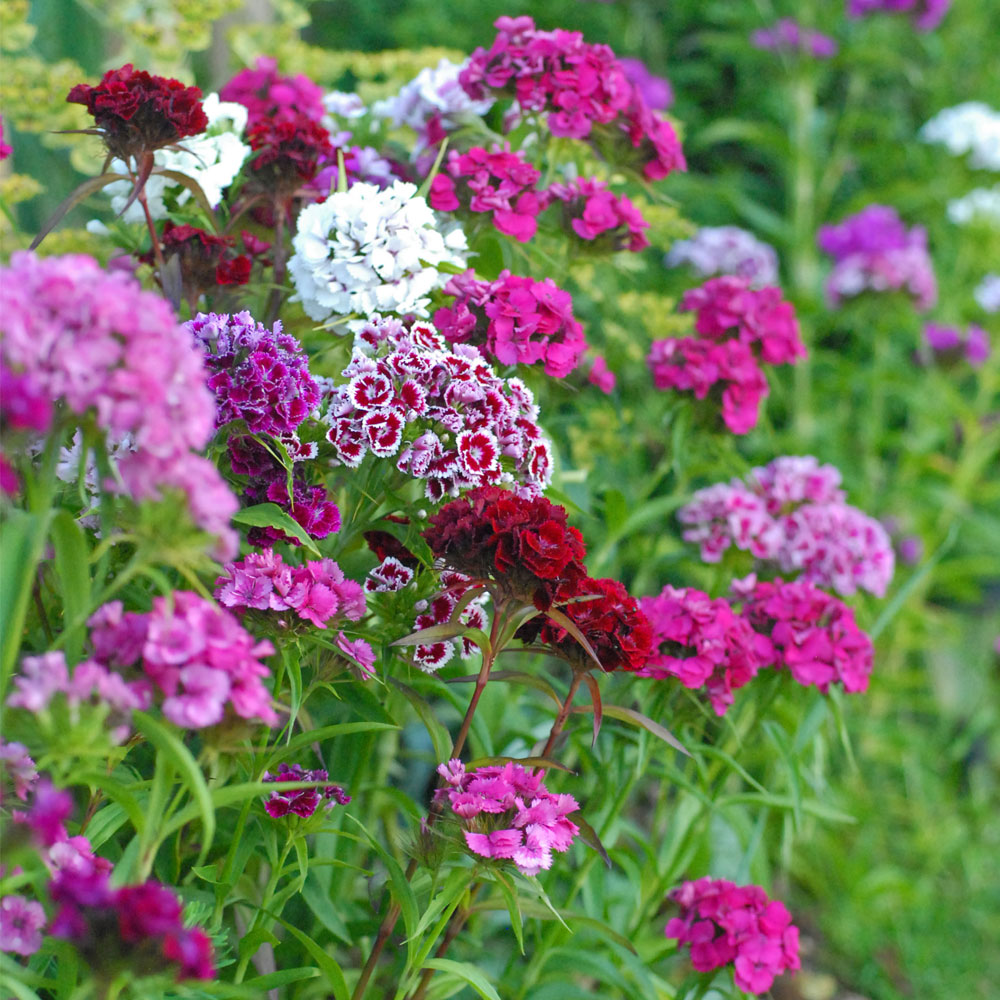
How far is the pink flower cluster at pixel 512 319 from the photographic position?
1353 mm

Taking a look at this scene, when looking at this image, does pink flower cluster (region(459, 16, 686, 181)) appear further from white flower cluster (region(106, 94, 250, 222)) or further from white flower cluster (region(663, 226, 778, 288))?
white flower cluster (region(663, 226, 778, 288))

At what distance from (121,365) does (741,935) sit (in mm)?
1050

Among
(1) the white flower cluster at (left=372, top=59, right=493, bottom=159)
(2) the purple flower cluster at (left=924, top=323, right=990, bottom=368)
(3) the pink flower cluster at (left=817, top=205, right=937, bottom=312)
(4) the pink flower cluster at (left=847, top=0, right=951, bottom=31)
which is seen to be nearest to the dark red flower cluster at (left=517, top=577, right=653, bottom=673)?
(1) the white flower cluster at (left=372, top=59, right=493, bottom=159)

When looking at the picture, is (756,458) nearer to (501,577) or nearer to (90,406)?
(501,577)

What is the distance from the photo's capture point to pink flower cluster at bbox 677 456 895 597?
179 centimetres

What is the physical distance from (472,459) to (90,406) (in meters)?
0.47

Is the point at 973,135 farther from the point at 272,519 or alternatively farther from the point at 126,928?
the point at 126,928

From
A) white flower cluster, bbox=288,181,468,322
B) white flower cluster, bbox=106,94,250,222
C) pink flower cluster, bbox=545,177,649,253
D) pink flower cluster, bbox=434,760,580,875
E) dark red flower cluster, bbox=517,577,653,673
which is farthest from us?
pink flower cluster, bbox=545,177,649,253

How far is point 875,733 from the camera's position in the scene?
2988 millimetres

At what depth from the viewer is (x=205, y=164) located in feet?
4.74

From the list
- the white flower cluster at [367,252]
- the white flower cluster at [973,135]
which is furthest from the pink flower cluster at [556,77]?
the white flower cluster at [973,135]

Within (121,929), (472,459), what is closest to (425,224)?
(472,459)

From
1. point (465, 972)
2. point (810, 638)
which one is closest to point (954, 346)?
point (810, 638)

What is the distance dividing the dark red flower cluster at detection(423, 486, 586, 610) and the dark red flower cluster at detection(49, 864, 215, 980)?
17.8 inches
